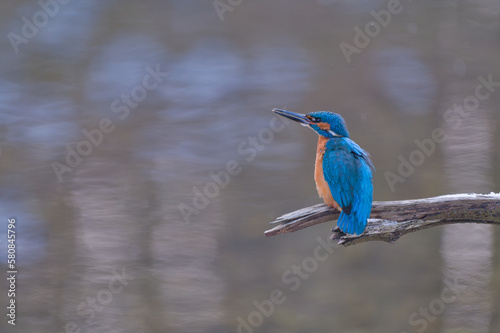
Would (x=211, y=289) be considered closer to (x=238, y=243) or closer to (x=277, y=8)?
(x=238, y=243)

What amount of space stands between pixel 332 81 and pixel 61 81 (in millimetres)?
1720

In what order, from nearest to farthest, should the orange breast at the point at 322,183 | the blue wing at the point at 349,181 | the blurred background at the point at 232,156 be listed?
the blue wing at the point at 349,181
the orange breast at the point at 322,183
the blurred background at the point at 232,156

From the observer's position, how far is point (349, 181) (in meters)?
1.64

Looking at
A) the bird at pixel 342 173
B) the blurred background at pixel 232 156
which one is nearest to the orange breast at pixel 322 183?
the bird at pixel 342 173

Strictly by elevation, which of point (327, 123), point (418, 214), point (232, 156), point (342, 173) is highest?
point (327, 123)

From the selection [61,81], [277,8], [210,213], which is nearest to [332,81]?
[277,8]

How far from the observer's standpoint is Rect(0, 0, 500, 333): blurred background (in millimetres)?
3221

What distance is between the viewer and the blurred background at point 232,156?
3.22 metres

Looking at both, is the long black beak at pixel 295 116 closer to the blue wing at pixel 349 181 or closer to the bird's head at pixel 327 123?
the bird's head at pixel 327 123

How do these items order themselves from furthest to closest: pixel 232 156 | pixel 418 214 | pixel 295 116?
pixel 232 156 → pixel 295 116 → pixel 418 214

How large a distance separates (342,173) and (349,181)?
0.04 m

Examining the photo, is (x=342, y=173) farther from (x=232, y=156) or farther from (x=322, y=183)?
(x=232, y=156)

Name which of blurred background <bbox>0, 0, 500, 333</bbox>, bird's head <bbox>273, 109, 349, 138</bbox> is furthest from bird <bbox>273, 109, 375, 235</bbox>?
blurred background <bbox>0, 0, 500, 333</bbox>

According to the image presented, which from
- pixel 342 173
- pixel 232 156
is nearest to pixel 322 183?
pixel 342 173
